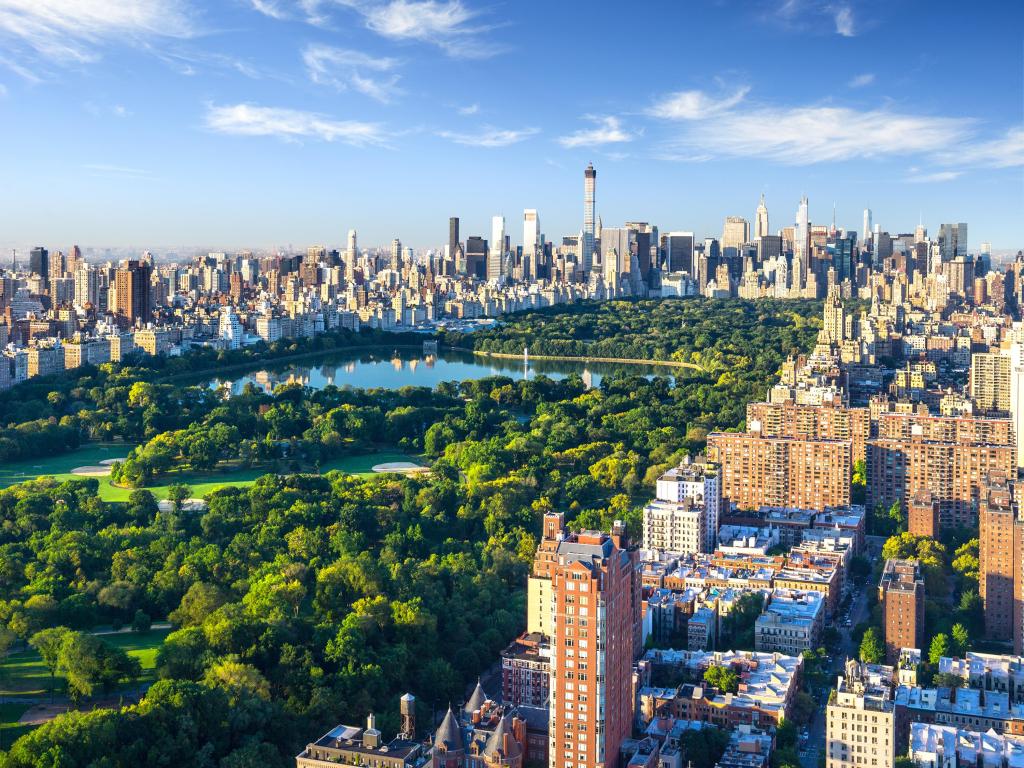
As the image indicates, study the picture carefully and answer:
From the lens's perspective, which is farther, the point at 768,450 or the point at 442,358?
the point at 442,358

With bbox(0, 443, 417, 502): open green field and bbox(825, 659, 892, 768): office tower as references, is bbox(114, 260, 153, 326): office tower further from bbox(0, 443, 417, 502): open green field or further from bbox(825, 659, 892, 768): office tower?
bbox(825, 659, 892, 768): office tower

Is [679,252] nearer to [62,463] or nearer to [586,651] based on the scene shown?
[62,463]

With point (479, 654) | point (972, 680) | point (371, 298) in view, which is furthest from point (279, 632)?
point (371, 298)

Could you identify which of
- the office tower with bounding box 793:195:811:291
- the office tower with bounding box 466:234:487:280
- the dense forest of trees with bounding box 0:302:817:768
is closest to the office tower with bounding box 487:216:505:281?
the office tower with bounding box 466:234:487:280

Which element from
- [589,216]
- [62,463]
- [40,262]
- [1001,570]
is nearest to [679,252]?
[589,216]

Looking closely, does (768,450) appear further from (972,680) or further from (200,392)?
(200,392)

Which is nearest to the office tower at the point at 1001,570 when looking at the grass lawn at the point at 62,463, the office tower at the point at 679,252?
the grass lawn at the point at 62,463

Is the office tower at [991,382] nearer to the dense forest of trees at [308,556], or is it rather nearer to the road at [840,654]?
the dense forest of trees at [308,556]
